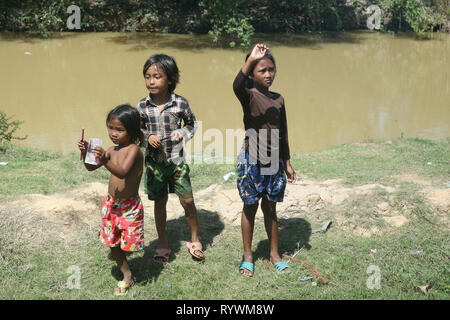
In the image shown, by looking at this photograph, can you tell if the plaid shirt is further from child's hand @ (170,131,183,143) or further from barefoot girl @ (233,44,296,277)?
barefoot girl @ (233,44,296,277)

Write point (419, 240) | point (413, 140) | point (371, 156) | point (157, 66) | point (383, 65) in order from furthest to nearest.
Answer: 1. point (383, 65)
2. point (413, 140)
3. point (371, 156)
4. point (419, 240)
5. point (157, 66)

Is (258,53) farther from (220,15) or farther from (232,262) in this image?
(220,15)

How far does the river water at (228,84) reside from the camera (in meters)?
7.78

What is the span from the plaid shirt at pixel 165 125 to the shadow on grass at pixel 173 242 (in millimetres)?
715

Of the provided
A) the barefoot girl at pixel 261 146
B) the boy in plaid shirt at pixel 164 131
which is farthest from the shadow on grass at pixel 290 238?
the boy in plaid shirt at pixel 164 131

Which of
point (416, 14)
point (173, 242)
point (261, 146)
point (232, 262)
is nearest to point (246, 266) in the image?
point (232, 262)

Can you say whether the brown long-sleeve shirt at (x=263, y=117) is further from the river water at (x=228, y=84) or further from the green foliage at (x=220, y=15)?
the green foliage at (x=220, y=15)

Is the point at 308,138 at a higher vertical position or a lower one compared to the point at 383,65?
lower

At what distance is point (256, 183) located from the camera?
3.24m

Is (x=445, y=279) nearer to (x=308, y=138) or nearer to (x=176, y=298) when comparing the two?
(x=176, y=298)

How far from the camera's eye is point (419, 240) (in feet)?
12.1

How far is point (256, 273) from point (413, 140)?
13.1ft
